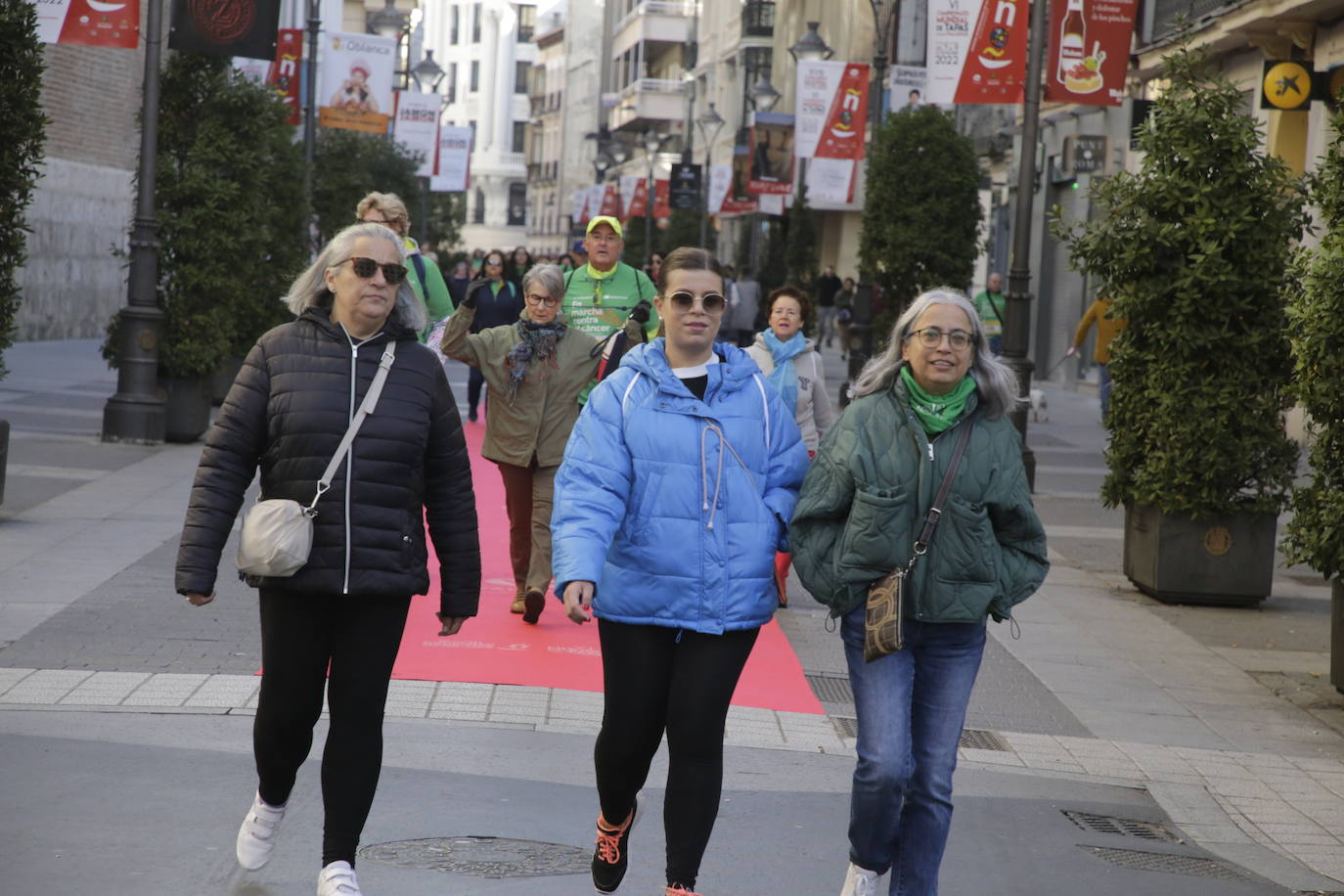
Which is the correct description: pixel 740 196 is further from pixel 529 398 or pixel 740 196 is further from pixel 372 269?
pixel 372 269

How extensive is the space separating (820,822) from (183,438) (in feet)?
42.7

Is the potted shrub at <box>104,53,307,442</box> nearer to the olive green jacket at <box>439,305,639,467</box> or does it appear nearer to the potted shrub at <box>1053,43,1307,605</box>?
the olive green jacket at <box>439,305,639,467</box>

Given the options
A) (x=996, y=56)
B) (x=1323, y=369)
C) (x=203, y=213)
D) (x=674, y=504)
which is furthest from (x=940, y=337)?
(x=203, y=213)

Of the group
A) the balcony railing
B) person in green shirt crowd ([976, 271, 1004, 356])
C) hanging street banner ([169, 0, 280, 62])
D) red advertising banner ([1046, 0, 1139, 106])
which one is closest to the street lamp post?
red advertising banner ([1046, 0, 1139, 106])

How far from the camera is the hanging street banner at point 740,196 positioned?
47.8 meters

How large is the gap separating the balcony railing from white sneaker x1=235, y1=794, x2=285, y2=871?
6151 cm

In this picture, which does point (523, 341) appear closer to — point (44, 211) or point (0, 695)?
point (0, 695)

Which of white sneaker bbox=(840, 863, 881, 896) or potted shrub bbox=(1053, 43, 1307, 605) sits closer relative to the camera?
white sneaker bbox=(840, 863, 881, 896)

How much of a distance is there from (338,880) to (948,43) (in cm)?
1486

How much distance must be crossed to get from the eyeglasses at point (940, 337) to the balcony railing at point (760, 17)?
6127 centimetres

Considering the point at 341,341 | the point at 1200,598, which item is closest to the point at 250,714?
the point at 341,341

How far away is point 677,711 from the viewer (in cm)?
502

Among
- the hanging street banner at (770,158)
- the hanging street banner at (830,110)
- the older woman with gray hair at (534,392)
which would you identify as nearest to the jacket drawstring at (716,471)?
the older woman with gray hair at (534,392)

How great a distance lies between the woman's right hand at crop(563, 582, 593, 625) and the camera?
188 inches
